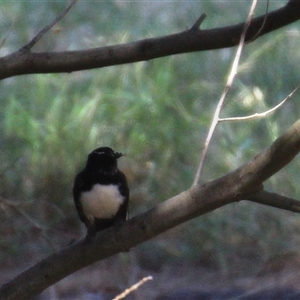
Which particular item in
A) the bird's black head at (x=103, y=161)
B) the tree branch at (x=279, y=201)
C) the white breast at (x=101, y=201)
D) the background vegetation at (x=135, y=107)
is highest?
the background vegetation at (x=135, y=107)

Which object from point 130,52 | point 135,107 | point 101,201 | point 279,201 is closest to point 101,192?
point 101,201

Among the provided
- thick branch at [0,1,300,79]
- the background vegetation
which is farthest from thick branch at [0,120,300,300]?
the background vegetation

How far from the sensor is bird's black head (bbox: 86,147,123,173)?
191 centimetres

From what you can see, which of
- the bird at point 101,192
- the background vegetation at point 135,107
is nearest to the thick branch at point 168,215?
the bird at point 101,192

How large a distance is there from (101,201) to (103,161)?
127 millimetres

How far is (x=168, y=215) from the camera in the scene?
48.8 inches

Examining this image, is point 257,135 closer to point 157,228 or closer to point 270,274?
point 270,274

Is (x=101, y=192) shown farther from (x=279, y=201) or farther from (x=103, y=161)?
(x=279, y=201)

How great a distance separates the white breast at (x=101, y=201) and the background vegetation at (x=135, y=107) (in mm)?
379

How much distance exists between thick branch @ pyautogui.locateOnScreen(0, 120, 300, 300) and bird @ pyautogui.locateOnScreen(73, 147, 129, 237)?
0.49 metres

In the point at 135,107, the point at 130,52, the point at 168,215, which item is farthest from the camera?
the point at 135,107

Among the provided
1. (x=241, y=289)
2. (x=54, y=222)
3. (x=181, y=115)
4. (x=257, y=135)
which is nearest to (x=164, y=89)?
(x=181, y=115)

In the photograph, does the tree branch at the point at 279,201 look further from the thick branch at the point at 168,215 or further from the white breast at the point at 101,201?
the white breast at the point at 101,201

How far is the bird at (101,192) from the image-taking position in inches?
73.9
